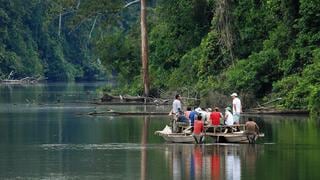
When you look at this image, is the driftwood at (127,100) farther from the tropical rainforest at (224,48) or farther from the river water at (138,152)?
the river water at (138,152)

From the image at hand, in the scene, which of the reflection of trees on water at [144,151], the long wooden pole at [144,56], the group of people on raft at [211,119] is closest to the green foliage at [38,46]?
the long wooden pole at [144,56]

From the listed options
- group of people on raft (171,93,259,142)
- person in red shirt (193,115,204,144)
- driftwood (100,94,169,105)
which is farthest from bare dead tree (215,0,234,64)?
person in red shirt (193,115,204,144)

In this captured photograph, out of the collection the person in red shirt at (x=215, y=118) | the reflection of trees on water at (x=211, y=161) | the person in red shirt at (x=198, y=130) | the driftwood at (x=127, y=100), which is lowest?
the reflection of trees on water at (x=211, y=161)

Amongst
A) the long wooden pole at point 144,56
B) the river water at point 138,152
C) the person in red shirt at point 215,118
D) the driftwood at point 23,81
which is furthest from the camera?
the driftwood at point 23,81

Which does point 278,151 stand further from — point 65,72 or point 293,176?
point 65,72

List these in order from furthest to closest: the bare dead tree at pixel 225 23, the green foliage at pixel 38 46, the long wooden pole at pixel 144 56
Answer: the green foliage at pixel 38 46
the long wooden pole at pixel 144 56
the bare dead tree at pixel 225 23

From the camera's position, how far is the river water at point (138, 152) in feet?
104

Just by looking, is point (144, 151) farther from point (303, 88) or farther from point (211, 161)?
point (303, 88)

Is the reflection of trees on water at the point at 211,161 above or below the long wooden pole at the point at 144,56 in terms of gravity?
below

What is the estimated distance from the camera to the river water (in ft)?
104

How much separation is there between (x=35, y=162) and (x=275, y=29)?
113 feet

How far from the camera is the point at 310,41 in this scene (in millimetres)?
60719

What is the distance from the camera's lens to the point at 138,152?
3803cm

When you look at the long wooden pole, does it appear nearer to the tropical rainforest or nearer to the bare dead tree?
the tropical rainforest
